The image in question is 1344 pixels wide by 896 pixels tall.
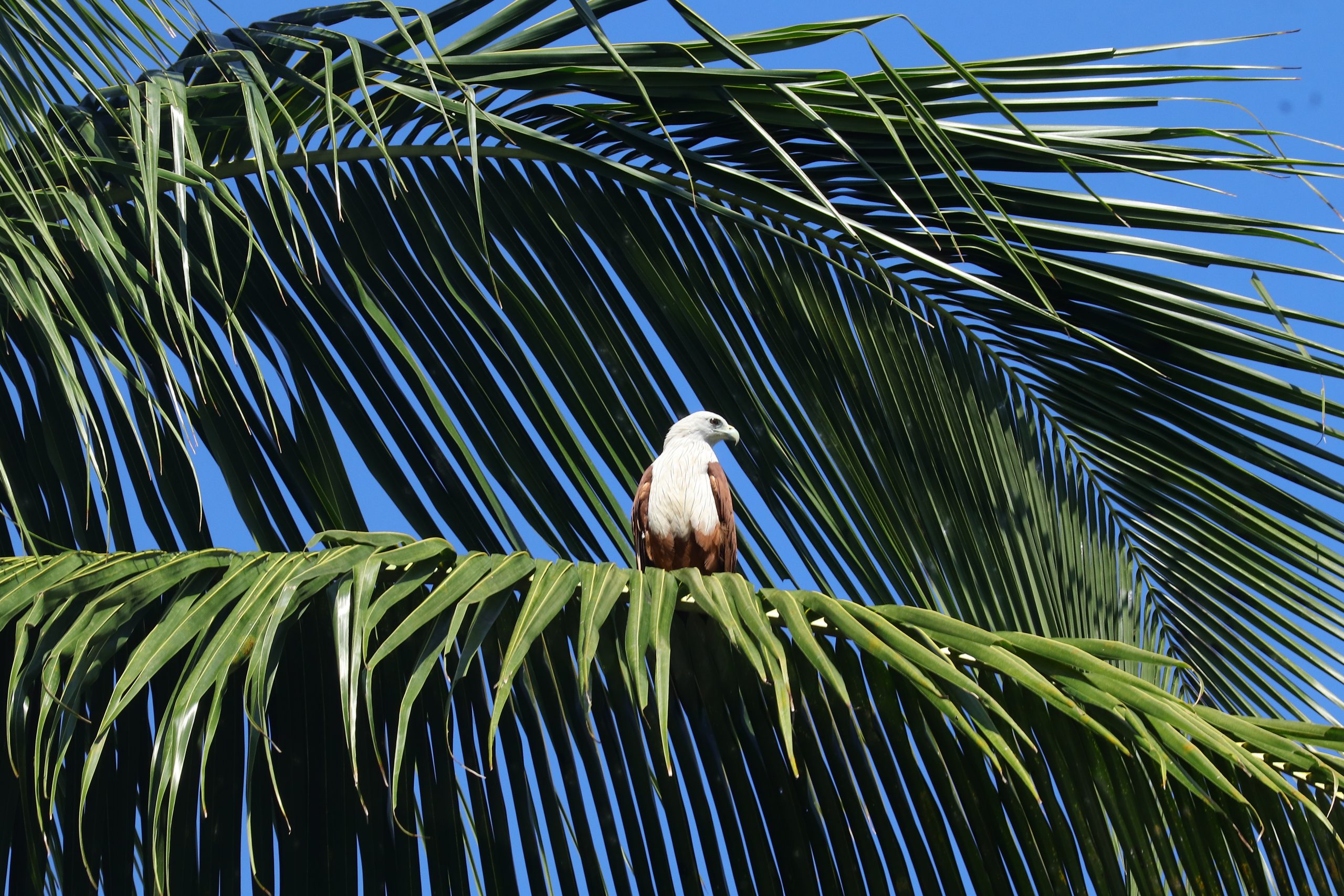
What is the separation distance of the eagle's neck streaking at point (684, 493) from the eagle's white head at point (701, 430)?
33 millimetres

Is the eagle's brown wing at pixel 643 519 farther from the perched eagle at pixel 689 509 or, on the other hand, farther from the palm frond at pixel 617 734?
the palm frond at pixel 617 734

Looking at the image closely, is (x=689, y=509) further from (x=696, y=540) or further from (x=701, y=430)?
(x=701, y=430)

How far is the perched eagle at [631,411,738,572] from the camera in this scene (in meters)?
3.95

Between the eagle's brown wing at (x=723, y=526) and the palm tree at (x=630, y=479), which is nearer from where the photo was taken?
the palm tree at (x=630, y=479)

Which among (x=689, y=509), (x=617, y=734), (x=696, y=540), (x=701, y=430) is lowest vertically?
(x=617, y=734)

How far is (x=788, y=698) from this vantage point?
1783 millimetres

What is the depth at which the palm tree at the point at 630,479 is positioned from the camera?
201 centimetres

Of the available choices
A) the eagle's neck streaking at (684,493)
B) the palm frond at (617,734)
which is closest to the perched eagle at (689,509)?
the eagle's neck streaking at (684,493)

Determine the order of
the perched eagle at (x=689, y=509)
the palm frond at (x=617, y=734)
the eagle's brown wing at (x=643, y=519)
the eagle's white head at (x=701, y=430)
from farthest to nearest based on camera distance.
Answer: the eagle's brown wing at (x=643, y=519) → the perched eagle at (x=689, y=509) → the eagle's white head at (x=701, y=430) → the palm frond at (x=617, y=734)

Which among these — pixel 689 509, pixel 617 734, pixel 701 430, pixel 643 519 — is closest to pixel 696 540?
pixel 689 509

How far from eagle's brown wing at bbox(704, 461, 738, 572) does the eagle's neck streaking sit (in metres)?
0.02

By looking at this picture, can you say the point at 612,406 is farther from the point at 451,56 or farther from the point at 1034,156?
the point at 1034,156

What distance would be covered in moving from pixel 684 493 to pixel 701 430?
278 millimetres

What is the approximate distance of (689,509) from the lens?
4.06 meters
